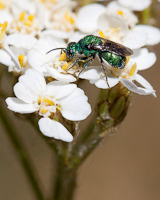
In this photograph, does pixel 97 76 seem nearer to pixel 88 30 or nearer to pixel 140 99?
pixel 88 30

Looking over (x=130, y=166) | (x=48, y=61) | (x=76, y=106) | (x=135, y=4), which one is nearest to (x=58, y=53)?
(x=48, y=61)

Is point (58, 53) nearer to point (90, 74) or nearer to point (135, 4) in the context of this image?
point (90, 74)

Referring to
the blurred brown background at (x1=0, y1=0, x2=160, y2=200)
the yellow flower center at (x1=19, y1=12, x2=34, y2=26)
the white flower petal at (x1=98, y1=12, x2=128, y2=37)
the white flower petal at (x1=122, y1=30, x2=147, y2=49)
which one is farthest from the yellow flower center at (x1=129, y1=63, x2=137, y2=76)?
the blurred brown background at (x1=0, y1=0, x2=160, y2=200)

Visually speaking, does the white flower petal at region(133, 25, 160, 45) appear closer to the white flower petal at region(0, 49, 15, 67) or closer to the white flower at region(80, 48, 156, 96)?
the white flower at region(80, 48, 156, 96)

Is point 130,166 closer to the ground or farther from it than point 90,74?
closer to the ground

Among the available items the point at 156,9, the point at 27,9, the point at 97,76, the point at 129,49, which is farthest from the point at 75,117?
the point at 156,9

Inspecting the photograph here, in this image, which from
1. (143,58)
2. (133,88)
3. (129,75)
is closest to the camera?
(133,88)

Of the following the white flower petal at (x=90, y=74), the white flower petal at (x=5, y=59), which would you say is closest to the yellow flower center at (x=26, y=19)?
the white flower petal at (x=5, y=59)
